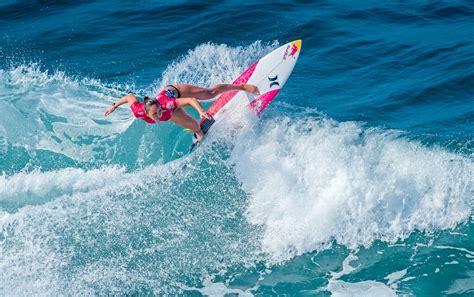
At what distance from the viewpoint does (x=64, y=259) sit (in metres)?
8.98

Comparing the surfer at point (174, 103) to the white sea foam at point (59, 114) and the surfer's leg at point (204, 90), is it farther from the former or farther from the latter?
the white sea foam at point (59, 114)

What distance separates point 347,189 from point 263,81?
2.77m

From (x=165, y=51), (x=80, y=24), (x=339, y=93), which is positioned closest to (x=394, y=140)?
(x=339, y=93)

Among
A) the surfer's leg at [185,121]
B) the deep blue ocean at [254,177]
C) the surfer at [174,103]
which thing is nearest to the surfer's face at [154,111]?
the surfer at [174,103]

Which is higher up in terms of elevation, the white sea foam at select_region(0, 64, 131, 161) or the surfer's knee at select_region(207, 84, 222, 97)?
the surfer's knee at select_region(207, 84, 222, 97)

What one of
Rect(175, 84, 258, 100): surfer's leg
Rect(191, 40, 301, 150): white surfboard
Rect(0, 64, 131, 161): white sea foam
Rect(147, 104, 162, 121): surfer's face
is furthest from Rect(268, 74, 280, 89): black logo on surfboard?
Rect(0, 64, 131, 161): white sea foam

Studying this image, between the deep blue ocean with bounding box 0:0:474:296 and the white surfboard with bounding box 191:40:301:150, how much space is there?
0.27 m

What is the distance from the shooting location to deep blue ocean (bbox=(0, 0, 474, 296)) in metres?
8.91

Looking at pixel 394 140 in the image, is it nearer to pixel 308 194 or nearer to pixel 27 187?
pixel 308 194

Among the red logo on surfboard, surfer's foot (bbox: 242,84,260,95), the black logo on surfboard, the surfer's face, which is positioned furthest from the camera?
the red logo on surfboard

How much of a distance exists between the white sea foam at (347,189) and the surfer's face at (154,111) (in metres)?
1.44

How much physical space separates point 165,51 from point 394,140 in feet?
22.5

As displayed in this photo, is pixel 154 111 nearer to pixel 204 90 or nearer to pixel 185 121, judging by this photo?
pixel 185 121

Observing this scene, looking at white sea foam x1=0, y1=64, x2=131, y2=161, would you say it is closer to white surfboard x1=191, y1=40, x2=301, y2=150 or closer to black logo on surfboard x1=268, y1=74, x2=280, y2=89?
white surfboard x1=191, y1=40, x2=301, y2=150
